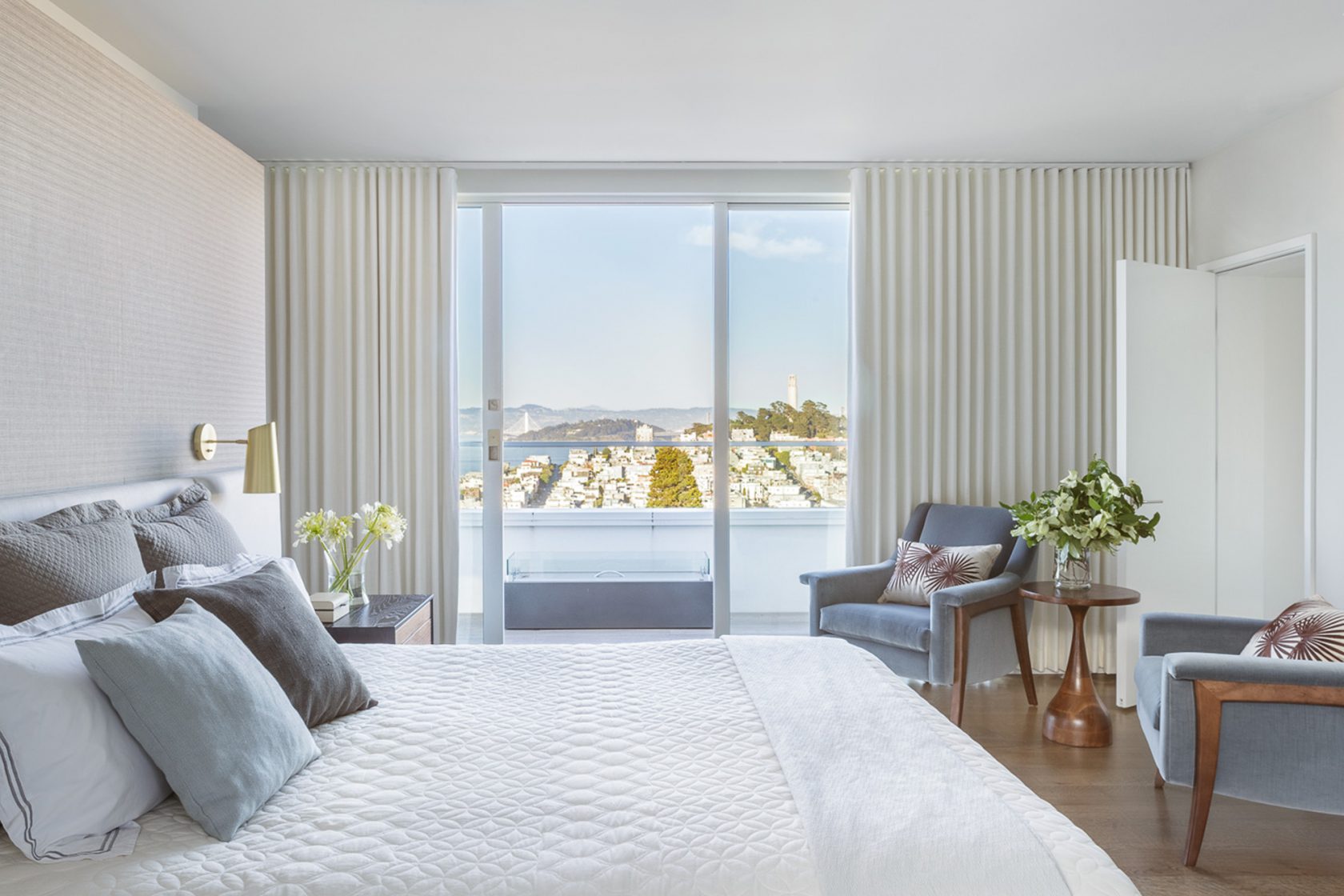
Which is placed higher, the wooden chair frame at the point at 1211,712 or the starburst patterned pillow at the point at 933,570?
the starburst patterned pillow at the point at 933,570

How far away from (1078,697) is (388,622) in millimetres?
2748

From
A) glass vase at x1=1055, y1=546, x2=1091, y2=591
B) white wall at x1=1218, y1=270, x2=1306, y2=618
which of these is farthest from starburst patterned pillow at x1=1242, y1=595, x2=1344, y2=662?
white wall at x1=1218, y1=270, x2=1306, y2=618

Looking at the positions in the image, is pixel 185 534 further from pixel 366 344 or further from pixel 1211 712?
pixel 1211 712

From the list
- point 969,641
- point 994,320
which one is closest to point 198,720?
point 969,641

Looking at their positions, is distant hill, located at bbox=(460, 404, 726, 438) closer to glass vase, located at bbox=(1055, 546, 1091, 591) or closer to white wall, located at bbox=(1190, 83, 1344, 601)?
glass vase, located at bbox=(1055, 546, 1091, 591)

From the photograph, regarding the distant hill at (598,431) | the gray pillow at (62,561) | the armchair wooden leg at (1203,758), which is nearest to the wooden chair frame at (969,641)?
the armchair wooden leg at (1203,758)

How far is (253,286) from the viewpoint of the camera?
3479 millimetres

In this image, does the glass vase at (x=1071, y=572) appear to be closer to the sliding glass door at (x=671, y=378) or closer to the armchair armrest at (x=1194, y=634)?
the armchair armrest at (x=1194, y=634)

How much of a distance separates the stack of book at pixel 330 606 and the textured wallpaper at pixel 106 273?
0.62 meters

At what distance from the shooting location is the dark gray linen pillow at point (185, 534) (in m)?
2.24

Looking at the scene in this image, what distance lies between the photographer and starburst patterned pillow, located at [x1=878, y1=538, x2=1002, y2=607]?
4008 millimetres

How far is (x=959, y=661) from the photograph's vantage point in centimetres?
366

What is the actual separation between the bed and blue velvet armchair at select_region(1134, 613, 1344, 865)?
1039 mm

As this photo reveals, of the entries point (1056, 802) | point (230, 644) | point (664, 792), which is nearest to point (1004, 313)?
point (1056, 802)
